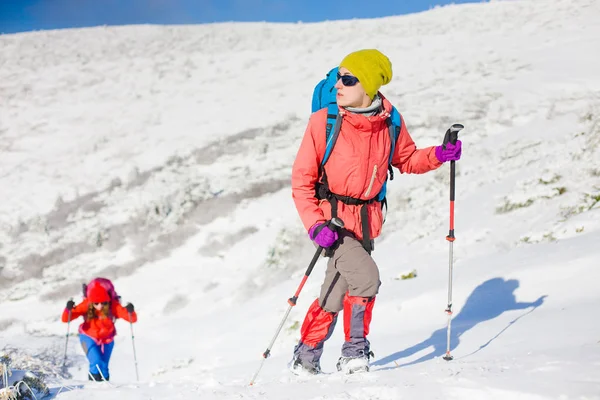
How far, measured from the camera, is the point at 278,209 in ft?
51.3

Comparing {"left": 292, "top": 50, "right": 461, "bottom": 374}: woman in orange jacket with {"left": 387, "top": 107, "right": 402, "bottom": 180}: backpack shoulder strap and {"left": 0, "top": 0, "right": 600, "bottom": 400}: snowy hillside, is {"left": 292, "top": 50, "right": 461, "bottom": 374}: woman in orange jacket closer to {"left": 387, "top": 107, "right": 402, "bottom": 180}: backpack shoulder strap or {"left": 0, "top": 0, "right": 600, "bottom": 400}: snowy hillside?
{"left": 387, "top": 107, "right": 402, "bottom": 180}: backpack shoulder strap

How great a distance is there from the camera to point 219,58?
31766mm

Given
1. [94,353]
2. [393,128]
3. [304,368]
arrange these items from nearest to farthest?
[393,128]
[304,368]
[94,353]

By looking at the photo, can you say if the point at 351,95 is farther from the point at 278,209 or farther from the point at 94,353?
the point at 278,209

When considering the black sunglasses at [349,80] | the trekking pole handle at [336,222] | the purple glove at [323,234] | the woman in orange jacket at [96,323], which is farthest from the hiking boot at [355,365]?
the woman in orange jacket at [96,323]

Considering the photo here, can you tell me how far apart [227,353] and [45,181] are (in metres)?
13.5

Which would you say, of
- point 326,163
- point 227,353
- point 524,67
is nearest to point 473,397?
point 326,163

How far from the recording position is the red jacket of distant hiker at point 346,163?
427 centimetres

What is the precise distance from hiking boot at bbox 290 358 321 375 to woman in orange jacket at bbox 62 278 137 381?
388 cm

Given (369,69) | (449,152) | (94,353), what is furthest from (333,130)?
(94,353)

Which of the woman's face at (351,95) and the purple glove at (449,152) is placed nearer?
the woman's face at (351,95)

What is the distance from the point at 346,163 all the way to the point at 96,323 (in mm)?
5299

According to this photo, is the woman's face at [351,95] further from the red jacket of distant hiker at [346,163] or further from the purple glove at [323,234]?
the purple glove at [323,234]

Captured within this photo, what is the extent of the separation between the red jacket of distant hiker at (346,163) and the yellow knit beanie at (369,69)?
0.21m
